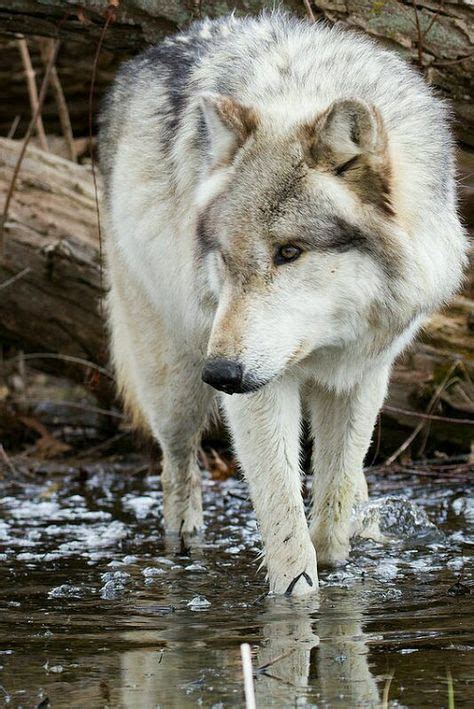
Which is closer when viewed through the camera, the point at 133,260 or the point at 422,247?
the point at 422,247

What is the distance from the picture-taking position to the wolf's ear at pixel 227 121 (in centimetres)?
401

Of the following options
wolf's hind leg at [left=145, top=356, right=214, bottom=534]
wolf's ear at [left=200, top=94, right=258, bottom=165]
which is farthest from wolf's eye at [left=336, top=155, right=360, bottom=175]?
wolf's hind leg at [left=145, top=356, right=214, bottom=534]

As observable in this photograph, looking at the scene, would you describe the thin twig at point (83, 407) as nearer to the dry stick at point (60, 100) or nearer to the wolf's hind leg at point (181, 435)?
the wolf's hind leg at point (181, 435)

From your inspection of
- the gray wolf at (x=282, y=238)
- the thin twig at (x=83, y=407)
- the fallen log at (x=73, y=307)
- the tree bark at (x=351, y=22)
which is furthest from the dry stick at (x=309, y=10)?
the thin twig at (x=83, y=407)

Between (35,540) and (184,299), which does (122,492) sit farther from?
(184,299)

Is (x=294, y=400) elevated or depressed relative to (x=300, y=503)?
elevated

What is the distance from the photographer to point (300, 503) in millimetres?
4441

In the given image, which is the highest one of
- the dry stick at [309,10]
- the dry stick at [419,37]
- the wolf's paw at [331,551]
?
the dry stick at [309,10]

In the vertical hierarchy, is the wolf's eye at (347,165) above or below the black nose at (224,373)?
above

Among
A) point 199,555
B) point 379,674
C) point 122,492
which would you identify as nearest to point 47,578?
point 199,555

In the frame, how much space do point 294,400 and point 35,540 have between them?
1681 millimetres

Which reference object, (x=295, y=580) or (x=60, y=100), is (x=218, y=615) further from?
(x=60, y=100)

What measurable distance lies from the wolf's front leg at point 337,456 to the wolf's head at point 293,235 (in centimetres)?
95

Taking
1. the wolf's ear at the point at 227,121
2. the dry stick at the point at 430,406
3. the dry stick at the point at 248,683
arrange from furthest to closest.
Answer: the dry stick at the point at 430,406 < the wolf's ear at the point at 227,121 < the dry stick at the point at 248,683
